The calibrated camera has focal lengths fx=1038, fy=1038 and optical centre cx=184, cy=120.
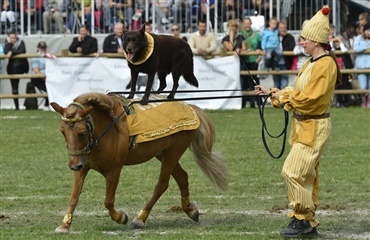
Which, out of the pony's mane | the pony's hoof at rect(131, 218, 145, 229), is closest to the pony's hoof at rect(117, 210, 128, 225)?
the pony's hoof at rect(131, 218, 145, 229)

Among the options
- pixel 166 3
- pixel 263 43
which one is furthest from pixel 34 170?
pixel 166 3

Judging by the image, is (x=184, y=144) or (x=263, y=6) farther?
(x=263, y=6)

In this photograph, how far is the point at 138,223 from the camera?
10344mm

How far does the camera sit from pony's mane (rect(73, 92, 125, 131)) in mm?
9797

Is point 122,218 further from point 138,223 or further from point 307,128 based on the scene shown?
point 307,128

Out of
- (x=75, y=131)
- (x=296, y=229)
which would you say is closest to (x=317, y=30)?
(x=296, y=229)

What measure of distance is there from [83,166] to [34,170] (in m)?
5.37

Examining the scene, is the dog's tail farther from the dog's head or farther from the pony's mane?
the pony's mane

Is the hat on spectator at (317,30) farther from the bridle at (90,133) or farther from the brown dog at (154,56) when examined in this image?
the bridle at (90,133)

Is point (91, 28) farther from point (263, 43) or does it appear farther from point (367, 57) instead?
point (367, 57)

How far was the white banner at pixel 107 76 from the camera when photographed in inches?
938

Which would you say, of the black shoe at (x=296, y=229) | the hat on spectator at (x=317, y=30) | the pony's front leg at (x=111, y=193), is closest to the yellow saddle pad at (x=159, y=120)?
the pony's front leg at (x=111, y=193)

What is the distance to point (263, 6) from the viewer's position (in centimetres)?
2652

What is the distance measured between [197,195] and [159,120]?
90.9 inches
